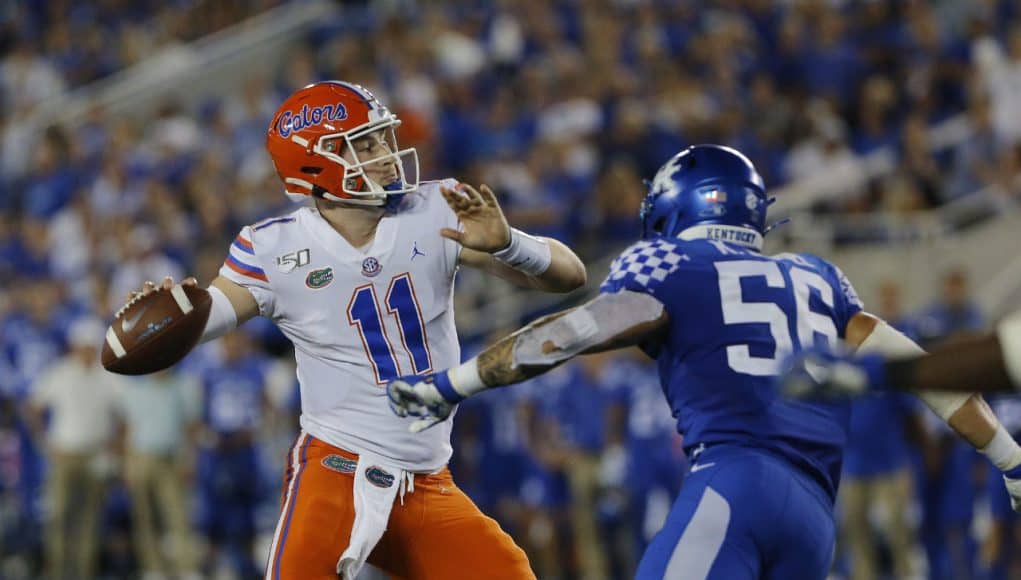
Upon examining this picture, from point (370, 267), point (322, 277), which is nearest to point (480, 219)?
point (370, 267)

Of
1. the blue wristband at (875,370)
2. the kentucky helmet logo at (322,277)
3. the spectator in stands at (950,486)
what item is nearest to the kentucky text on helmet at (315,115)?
the kentucky helmet logo at (322,277)

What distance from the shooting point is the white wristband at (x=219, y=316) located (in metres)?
4.74

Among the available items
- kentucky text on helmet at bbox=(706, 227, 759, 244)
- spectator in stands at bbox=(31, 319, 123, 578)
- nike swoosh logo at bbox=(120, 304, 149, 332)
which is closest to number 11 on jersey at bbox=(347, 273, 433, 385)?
nike swoosh logo at bbox=(120, 304, 149, 332)

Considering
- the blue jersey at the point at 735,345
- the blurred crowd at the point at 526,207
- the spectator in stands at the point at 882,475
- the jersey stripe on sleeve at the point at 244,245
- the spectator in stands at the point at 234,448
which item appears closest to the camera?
the blue jersey at the point at 735,345

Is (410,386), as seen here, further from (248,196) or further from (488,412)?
(248,196)

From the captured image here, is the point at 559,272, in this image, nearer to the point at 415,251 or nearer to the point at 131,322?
the point at 415,251

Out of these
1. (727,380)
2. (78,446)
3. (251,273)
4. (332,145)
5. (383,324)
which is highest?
(332,145)

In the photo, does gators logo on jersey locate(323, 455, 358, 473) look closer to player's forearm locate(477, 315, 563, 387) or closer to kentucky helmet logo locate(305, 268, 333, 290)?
kentucky helmet logo locate(305, 268, 333, 290)

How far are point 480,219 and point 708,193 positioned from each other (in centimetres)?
70

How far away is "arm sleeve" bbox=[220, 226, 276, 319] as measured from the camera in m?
4.83

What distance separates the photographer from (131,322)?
470cm

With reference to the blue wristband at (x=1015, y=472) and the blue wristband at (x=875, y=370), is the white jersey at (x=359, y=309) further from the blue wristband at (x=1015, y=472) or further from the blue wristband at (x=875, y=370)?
the blue wristband at (x=1015, y=472)

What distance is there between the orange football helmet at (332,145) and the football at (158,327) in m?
0.53

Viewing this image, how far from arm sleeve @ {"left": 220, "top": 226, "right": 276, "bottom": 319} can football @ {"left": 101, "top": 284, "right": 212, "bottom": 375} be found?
0.46 ft
